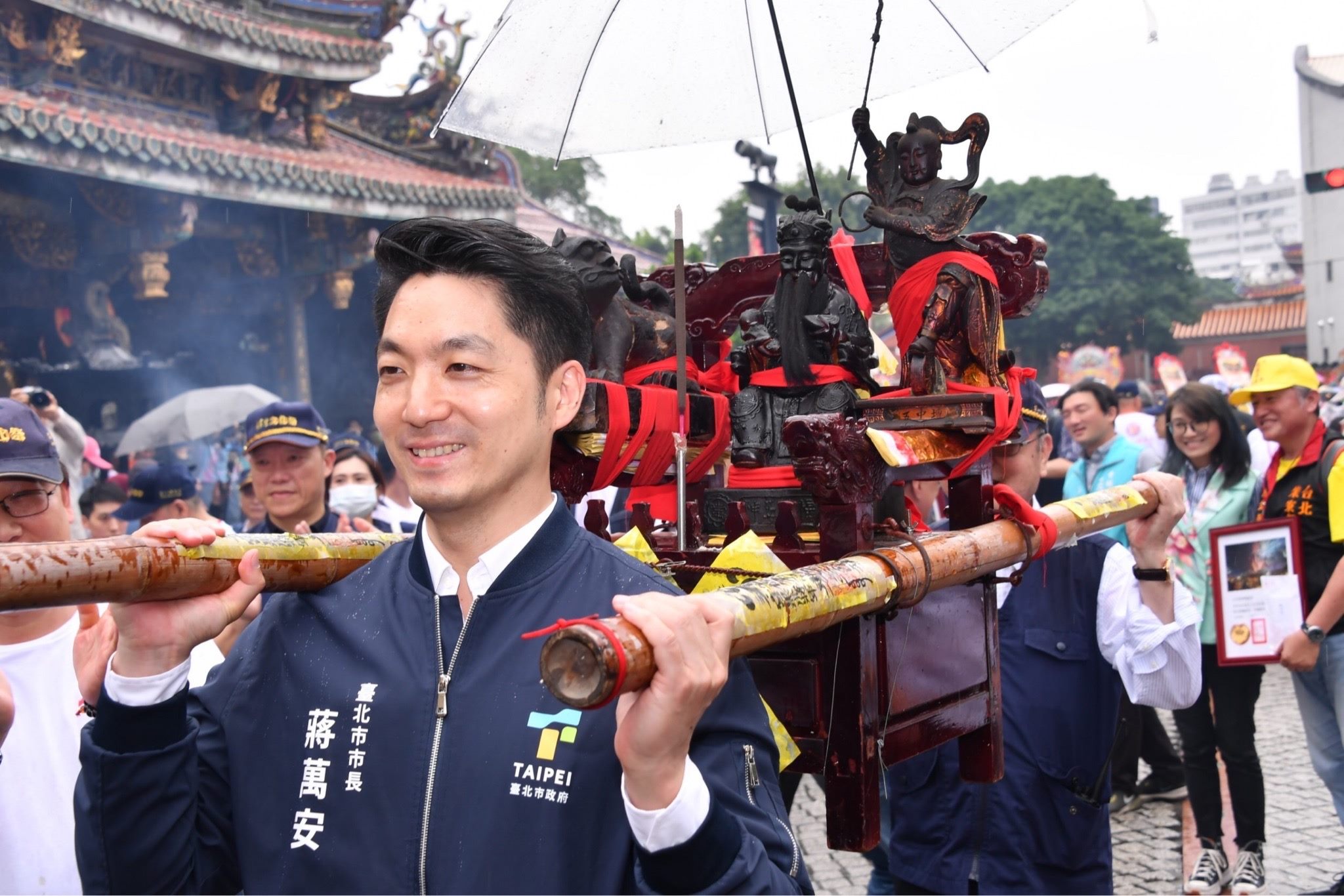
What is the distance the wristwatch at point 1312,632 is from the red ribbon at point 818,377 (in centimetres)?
304

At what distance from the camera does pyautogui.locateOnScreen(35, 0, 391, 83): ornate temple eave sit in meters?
10.5

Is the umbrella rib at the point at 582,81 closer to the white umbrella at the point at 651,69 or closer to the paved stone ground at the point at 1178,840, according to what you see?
the white umbrella at the point at 651,69

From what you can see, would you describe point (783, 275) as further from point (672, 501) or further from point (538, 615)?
point (538, 615)

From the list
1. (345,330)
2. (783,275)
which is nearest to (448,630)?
(783,275)

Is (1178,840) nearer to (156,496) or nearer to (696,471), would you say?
(696,471)

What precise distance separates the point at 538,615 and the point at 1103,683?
2.22m

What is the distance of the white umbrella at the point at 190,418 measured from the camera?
982 cm

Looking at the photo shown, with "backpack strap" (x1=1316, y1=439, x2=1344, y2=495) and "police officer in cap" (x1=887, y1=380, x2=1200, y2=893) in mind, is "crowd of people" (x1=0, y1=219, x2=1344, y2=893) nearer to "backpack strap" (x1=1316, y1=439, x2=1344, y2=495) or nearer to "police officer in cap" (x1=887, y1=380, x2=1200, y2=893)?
"police officer in cap" (x1=887, y1=380, x2=1200, y2=893)

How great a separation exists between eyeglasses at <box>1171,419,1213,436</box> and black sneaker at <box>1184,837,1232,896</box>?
6.38 feet

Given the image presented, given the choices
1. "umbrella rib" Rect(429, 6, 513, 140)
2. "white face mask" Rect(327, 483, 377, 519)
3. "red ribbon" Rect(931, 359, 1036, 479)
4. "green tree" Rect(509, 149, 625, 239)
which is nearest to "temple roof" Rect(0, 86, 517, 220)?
"white face mask" Rect(327, 483, 377, 519)

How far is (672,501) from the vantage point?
315cm

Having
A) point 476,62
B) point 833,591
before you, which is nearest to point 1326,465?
point 476,62

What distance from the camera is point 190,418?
9.82 metres

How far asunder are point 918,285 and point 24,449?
2203mm
